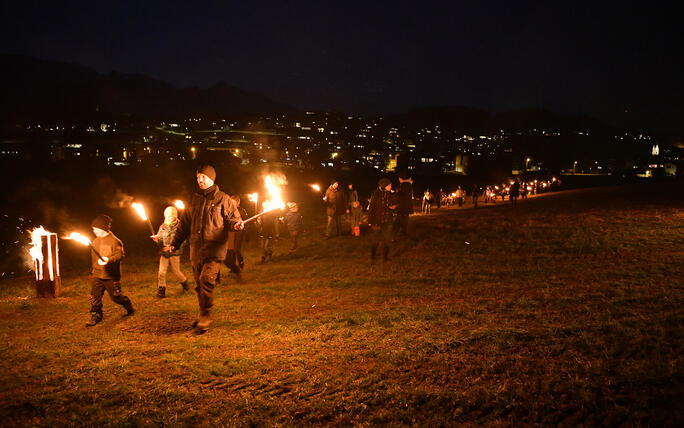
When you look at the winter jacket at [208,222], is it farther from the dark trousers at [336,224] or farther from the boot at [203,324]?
the dark trousers at [336,224]

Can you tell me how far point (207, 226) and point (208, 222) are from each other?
0.07m

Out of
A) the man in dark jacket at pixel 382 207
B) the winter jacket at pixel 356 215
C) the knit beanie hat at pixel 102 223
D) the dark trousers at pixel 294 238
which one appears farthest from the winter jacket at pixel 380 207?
the knit beanie hat at pixel 102 223

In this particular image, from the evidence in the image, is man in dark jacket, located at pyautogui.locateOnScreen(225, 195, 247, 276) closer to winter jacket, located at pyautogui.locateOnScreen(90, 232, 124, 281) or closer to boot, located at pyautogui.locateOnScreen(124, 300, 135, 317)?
boot, located at pyautogui.locateOnScreen(124, 300, 135, 317)

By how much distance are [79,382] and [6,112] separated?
8814 cm

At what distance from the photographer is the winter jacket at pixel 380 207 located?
10.2m

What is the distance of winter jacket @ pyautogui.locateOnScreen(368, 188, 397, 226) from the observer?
10.2 meters

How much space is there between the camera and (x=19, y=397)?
4.66 metres

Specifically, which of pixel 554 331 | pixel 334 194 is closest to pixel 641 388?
pixel 554 331

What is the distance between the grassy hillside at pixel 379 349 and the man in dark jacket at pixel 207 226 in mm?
952

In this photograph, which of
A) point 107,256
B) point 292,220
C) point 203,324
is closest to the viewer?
point 203,324

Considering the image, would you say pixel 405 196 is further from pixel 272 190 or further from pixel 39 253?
pixel 39 253

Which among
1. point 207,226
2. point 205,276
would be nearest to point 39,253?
point 205,276

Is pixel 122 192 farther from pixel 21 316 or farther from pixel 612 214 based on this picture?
pixel 612 214

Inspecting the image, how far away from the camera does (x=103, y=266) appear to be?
720 cm
